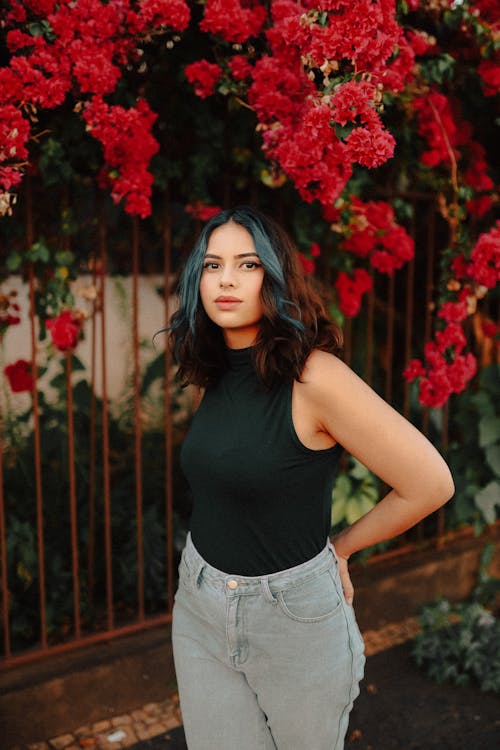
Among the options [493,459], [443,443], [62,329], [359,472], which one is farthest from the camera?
[443,443]

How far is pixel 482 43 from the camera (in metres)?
2.68

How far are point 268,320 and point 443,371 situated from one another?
54.1 inches

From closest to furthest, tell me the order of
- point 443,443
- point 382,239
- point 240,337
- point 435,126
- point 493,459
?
point 240,337
point 435,126
point 382,239
point 493,459
point 443,443

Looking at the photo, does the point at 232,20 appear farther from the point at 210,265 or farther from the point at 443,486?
the point at 443,486

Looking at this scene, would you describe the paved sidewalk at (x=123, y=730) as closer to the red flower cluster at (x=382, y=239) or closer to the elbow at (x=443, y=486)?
the elbow at (x=443, y=486)

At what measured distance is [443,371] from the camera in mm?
2842

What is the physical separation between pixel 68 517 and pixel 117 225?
1.51m

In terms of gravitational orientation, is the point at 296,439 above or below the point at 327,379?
below

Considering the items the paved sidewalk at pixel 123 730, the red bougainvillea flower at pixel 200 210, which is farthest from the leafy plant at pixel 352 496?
the red bougainvillea flower at pixel 200 210

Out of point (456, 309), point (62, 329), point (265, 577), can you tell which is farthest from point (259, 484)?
point (456, 309)

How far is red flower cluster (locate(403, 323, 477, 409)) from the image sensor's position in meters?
2.85

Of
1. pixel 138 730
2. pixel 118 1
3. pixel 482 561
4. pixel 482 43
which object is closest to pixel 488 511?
pixel 482 561

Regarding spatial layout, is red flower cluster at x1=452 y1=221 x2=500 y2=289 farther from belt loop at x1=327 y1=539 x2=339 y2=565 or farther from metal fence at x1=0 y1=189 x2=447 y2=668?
belt loop at x1=327 y1=539 x2=339 y2=565

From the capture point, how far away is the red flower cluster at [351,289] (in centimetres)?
316
